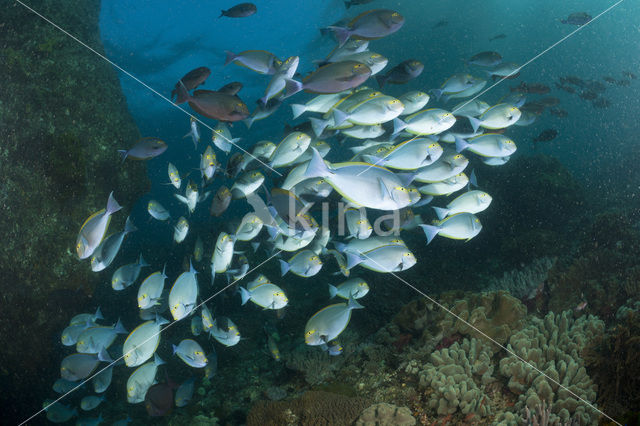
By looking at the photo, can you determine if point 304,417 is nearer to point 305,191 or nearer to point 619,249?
point 305,191

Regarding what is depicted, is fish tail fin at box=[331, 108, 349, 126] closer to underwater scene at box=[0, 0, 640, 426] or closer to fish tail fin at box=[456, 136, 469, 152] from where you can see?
underwater scene at box=[0, 0, 640, 426]

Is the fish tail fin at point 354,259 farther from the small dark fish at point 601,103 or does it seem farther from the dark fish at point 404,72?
the small dark fish at point 601,103

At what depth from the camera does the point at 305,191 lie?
367 centimetres

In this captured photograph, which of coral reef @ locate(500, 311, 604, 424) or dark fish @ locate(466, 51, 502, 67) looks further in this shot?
dark fish @ locate(466, 51, 502, 67)

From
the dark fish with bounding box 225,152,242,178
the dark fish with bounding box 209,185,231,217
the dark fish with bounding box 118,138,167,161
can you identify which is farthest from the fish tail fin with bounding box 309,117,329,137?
the dark fish with bounding box 118,138,167,161

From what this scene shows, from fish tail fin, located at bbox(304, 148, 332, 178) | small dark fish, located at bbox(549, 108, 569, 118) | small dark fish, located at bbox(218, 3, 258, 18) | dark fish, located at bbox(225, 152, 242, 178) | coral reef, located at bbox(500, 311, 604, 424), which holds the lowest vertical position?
coral reef, located at bbox(500, 311, 604, 424)


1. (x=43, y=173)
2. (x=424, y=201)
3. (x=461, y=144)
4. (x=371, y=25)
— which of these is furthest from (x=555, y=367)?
(x=43, y=173)

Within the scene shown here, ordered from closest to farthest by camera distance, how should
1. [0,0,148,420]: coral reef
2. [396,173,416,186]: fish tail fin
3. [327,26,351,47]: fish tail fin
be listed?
[396,173,416,186]: fish tail fin → [327,26,351,47]: fish tail fin → [0,0,148,420]: coral reef

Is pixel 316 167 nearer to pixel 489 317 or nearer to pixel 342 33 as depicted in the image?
pixel 342 33

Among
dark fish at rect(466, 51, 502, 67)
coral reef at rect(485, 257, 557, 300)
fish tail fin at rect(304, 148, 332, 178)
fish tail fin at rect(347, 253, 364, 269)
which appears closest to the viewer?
fish tail fin at rect(304, 148, 332, 178)

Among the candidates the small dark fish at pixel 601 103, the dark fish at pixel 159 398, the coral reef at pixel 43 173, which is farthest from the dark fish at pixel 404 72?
the small dark fish at pixel 601 103

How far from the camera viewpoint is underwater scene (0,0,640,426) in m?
3.47

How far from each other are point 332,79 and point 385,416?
3.60 m

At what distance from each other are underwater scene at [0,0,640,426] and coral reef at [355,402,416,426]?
0.5 inches
